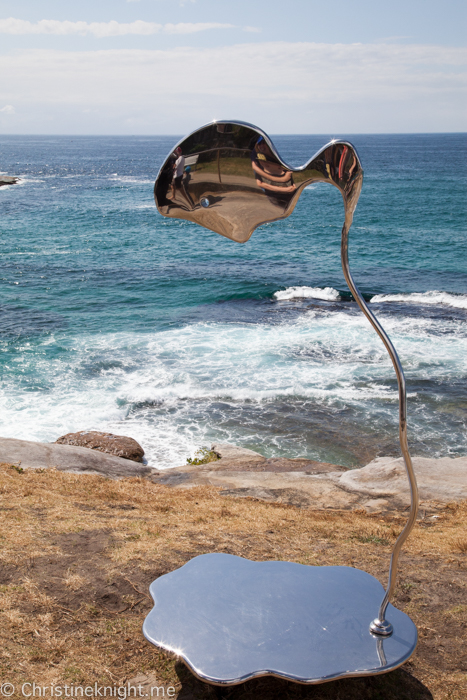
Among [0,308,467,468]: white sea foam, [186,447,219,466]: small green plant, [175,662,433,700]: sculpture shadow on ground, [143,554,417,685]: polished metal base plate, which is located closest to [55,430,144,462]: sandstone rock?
[0,308,467,468]: white sea foam

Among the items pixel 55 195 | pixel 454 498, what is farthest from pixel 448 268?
pixel 55 195

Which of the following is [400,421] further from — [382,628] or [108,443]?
[108,443]

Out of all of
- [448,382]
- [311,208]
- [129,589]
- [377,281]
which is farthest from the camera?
[311,208]

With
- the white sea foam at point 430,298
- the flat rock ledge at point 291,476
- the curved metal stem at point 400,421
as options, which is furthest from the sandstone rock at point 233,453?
the white sea foam at point 430,298

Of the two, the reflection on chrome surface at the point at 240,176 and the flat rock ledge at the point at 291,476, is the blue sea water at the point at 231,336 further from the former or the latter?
the reflection on chrome surface at the point at 240,176

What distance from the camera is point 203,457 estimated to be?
13.6 meters

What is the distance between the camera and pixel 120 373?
18.8 meters

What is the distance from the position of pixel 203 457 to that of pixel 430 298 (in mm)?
18411

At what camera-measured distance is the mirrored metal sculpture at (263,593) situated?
4027 mm

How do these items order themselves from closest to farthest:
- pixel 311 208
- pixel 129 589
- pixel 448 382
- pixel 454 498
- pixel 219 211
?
1. pixel 219 211
2. pixel 129 589
3. pixel 454 498
4. pixel 448 382
5. pixel 311 208

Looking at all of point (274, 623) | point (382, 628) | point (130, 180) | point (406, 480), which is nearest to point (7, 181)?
point (130, 180)

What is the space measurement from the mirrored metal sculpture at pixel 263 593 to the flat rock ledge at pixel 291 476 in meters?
4.70

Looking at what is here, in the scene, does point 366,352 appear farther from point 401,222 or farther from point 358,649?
point 401,222

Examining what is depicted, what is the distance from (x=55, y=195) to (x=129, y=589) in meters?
65.0
